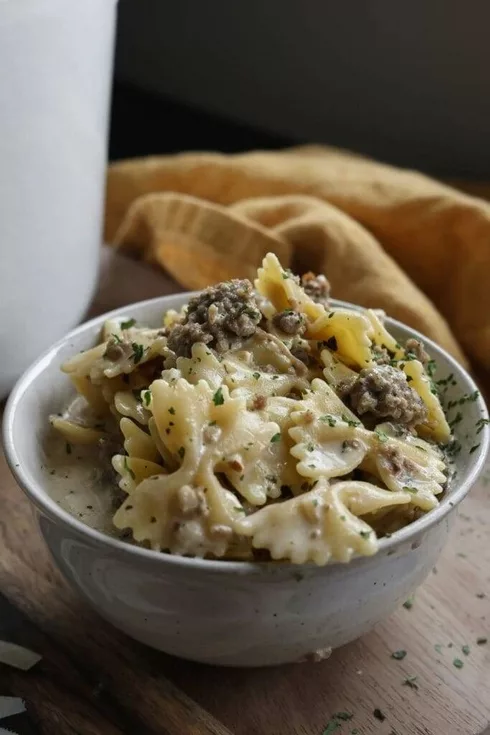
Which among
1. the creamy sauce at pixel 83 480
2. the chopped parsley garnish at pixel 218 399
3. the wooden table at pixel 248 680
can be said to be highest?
the chopped parsley garnish at pixel 218 399

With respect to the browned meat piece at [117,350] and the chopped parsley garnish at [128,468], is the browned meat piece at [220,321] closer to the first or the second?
the browned meat piece at [117,350]

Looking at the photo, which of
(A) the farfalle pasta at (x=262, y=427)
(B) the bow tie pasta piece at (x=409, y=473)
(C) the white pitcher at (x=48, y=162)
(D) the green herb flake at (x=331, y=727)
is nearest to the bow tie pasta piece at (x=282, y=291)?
(A) the farfalle pasta at (x=262, y=427)

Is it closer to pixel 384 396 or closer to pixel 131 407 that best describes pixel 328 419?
pixel 384 396

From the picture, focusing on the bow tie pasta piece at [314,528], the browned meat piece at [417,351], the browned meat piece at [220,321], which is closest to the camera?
the bow tie pasta piece at [314,528]

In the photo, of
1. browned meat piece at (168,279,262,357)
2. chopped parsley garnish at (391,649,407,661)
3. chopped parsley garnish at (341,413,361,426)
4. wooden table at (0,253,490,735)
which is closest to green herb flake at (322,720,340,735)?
wooden table at (0,253,490,735)

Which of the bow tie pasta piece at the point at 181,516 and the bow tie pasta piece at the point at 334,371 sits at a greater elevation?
the bow tie pasta piece at the point at 334,371

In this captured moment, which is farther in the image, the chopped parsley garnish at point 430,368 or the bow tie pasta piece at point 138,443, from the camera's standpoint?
the chopped parsley garnish at point 430,368

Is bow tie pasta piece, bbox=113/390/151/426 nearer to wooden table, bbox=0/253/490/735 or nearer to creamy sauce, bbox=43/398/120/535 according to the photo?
creamy sauce, bbox=43/398/120/535

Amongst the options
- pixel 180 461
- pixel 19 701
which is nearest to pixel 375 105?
pixel 180 461

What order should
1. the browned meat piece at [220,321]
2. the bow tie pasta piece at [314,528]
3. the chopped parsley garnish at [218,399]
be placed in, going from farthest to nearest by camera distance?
the browned meat piece at [220,321] → the chopped parsley garnish at [218,399] → the bow tie pasta piece at [314,528]
